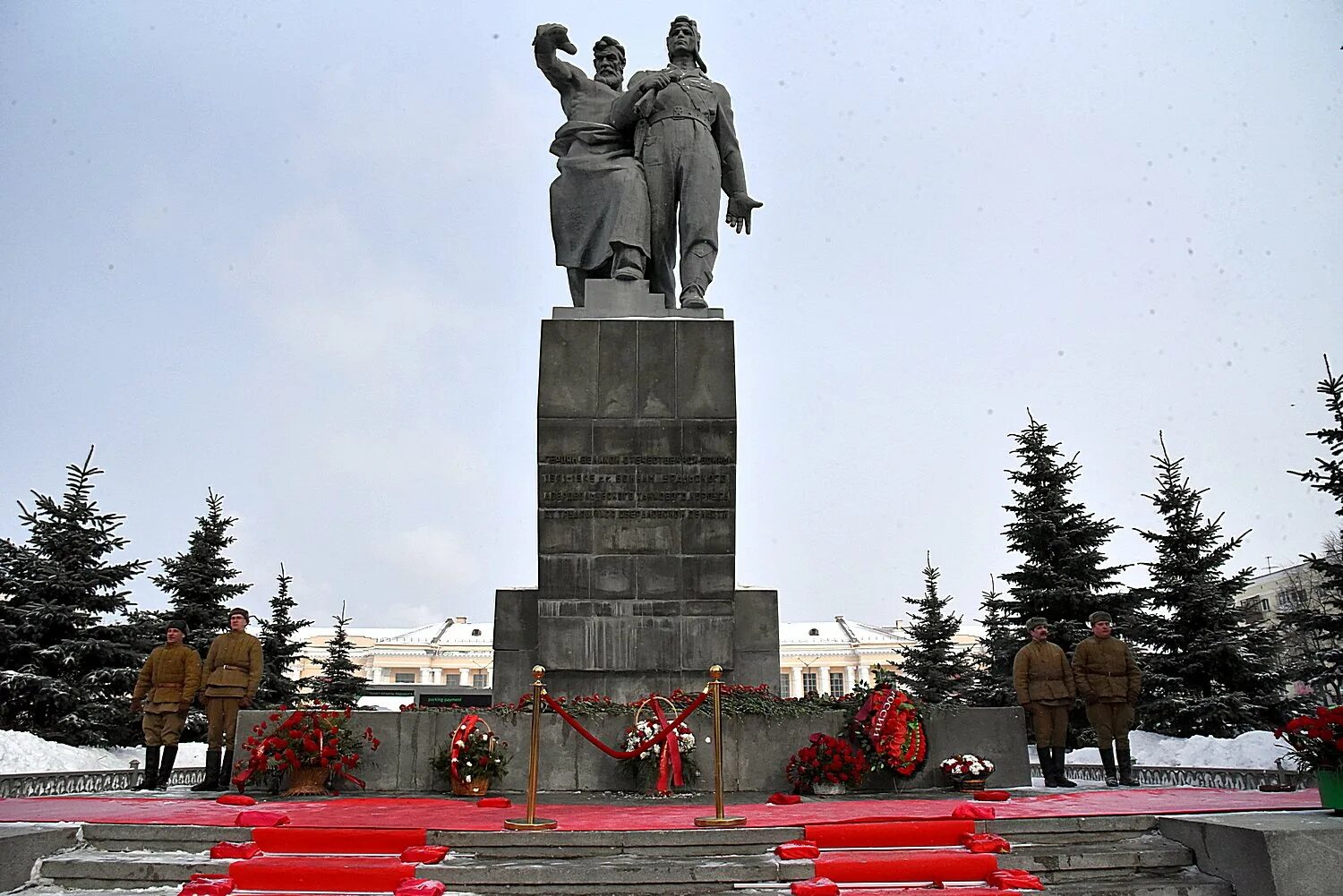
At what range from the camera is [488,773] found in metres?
7.59

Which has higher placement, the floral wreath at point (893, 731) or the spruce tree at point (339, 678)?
the spruce tree at point (339, 678)

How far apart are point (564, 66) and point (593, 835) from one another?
373 inches

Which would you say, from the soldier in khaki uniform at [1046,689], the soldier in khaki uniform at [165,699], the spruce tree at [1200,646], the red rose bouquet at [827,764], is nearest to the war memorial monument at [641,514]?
the red rose bouquet at [827,764]

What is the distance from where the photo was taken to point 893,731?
786 cm

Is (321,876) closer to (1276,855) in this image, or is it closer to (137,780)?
(1276,855)

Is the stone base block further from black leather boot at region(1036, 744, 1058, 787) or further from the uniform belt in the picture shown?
the uniform belt

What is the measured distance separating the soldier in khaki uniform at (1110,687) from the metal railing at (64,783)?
351 inches

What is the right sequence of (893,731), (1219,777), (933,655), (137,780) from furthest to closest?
(933,655) < (137,780) < (1219,777) < (893,731)

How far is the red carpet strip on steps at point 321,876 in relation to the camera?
4.75 metres

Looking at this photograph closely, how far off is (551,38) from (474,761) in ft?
27.7

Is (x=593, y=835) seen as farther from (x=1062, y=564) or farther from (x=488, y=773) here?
(x=1062, y=564)

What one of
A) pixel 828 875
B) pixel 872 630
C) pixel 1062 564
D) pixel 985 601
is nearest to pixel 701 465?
pixel 828 875

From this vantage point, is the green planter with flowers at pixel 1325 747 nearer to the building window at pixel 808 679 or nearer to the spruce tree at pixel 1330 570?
the spruce tree at pixel 1330 570

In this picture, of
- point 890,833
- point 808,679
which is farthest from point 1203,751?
point 808,679
